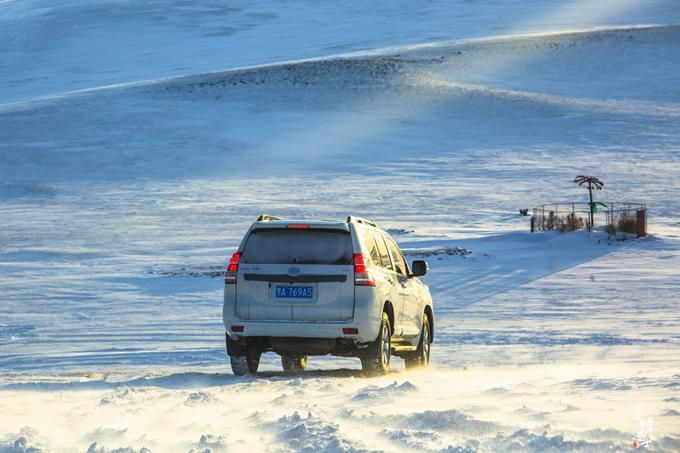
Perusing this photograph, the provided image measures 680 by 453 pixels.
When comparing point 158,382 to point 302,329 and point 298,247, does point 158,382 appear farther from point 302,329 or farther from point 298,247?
point 298,247

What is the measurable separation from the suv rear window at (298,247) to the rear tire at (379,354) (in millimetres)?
922

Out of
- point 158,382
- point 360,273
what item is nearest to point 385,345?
point 360,273

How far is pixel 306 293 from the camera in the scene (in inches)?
516

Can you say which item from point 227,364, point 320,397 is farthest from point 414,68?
point 320,397

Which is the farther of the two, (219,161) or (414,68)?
(414,68)

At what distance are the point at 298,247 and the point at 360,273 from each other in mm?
703

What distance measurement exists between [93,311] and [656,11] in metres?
96.7

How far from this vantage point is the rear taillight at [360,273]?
13.1 metres

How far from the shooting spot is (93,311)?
921 inches

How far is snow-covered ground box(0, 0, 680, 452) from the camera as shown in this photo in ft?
31.6

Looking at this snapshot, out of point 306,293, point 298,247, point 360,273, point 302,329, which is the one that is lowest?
point 302,329

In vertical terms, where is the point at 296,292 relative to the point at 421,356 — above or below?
above

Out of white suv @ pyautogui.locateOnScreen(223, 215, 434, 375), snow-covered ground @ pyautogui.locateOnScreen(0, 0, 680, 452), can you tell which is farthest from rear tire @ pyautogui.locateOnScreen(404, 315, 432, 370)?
white suv @ pyautogui.locateOnScreen(223, 215, 434, 375)

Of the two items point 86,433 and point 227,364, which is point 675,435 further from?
point 227,364
